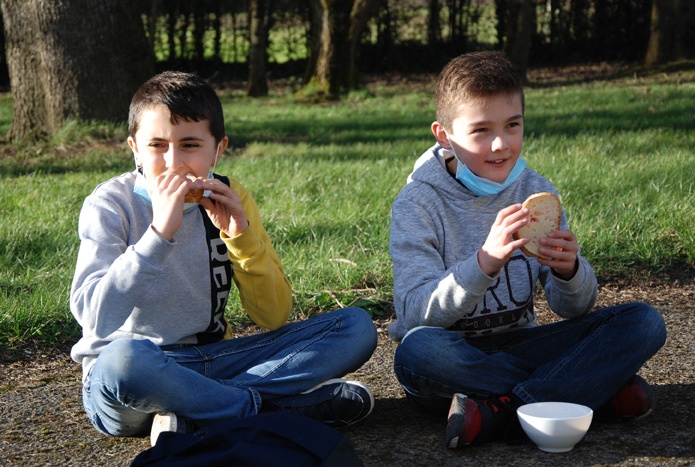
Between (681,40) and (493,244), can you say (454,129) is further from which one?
(681,40)

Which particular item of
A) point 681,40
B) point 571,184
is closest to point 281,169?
point 571,184

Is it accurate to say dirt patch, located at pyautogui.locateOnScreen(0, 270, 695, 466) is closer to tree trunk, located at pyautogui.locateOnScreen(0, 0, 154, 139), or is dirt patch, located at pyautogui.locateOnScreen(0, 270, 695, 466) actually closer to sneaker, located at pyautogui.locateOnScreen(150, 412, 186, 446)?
sneaker, located at pyautogui.locateOnScreen(150, 412, 186, 446)

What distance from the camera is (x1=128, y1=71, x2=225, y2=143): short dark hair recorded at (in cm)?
270

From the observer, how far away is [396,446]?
253 cm

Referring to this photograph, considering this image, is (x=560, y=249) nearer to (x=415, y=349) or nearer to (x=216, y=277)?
(x=415, y=349)

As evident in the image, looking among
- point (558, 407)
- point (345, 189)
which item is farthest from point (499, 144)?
point (345, 189)

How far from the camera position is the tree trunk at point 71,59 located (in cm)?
753

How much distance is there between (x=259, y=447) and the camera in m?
2.12

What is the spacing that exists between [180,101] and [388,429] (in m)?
1.12

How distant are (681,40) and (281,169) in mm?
9566

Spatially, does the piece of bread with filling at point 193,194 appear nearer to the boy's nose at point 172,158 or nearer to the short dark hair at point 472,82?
the boy's nose at point 172,158

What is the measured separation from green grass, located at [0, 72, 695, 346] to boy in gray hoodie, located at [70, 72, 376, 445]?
3.35 feet

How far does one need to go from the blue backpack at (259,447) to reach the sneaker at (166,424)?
0.20 m

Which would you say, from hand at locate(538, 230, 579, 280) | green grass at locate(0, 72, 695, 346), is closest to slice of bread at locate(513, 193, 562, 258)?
hand at locate(538, 230, 579, 280)
